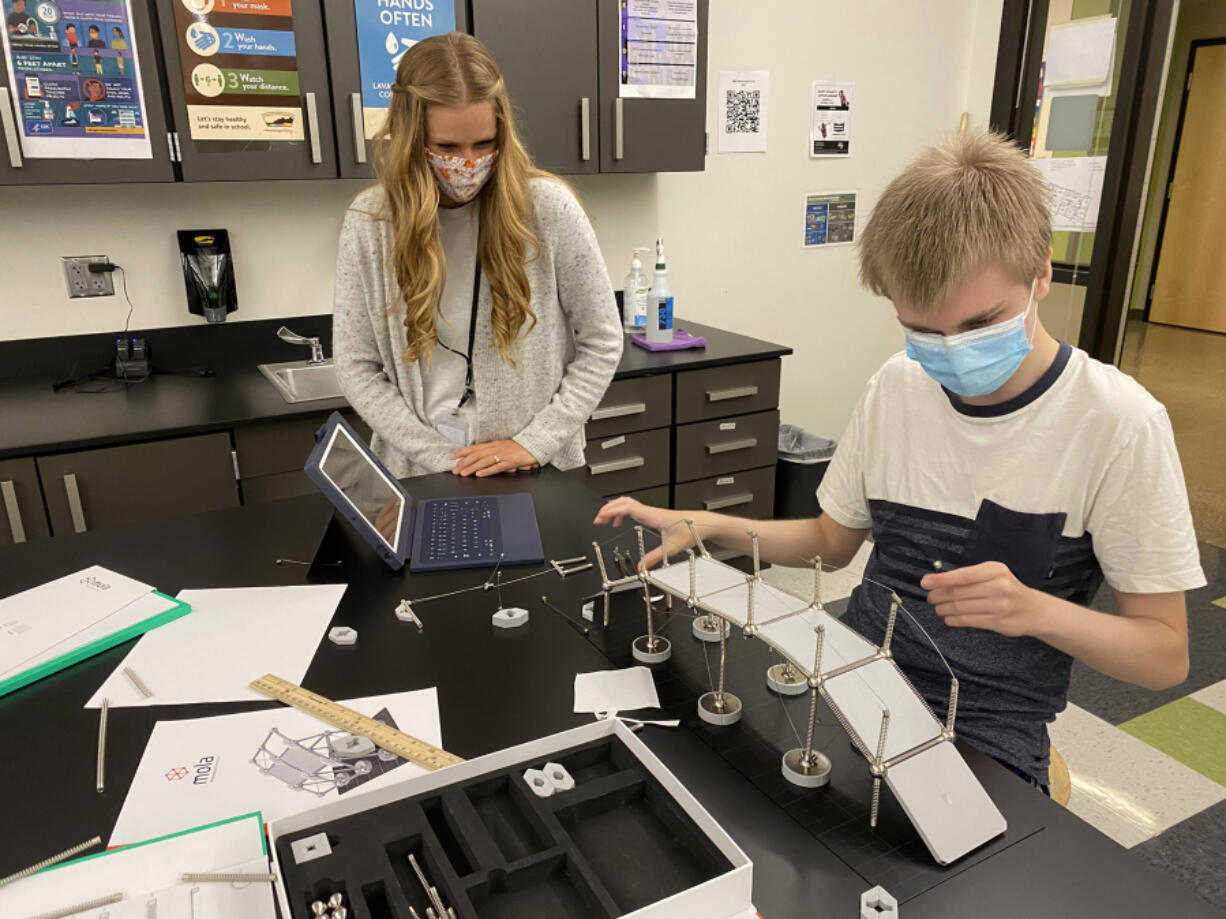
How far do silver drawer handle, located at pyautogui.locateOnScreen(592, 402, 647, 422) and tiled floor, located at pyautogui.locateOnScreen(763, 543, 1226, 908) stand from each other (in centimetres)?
76

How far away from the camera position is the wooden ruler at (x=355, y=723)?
938 millimetres

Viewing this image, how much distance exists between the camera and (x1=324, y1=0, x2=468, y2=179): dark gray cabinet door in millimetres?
2406

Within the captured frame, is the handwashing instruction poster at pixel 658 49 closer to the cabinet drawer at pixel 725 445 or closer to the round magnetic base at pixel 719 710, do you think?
the cabinet drawer at pixel 725 445

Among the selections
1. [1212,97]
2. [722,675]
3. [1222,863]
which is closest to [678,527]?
[722,675]

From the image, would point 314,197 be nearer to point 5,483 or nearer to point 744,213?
point 5,483

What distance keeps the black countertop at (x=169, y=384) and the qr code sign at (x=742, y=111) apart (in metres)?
0.87

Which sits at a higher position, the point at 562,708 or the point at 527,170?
the point at 527,170

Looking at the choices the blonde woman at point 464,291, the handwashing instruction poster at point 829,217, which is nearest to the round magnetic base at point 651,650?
the blonde woman at point 464,291

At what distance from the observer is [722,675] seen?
98cm

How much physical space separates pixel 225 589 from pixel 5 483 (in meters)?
1.16

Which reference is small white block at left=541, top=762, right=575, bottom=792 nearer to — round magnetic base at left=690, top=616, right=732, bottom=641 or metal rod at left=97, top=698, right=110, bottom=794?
round magnetic base at left=690, top=616, right=732, bottom=641

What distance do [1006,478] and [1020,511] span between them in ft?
0.15

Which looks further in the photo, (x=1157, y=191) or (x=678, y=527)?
(x=1157, y=191)

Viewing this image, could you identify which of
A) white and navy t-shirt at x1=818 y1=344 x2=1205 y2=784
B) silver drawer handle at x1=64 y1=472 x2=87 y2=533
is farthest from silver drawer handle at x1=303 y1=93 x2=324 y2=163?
white and navy t-shirt at x1=818 y1=344 x2=1205 y2=784
